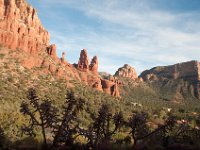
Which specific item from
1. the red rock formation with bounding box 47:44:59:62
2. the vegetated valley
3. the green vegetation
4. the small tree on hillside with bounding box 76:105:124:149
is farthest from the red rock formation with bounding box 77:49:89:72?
the small tree on hillside with bounding box 76:105:124:149

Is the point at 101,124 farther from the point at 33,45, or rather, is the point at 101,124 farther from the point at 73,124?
the point at 33,45

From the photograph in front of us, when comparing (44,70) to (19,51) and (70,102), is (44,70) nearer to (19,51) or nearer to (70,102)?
(19,51)

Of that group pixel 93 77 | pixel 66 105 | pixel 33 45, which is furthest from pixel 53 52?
pixel 66 105

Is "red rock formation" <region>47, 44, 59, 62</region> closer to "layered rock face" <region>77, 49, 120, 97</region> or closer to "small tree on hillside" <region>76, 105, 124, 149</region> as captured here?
"layered rock face" <region>77, 49, 120, 97</region>

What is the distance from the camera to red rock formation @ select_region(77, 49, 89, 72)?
14675 centimetres

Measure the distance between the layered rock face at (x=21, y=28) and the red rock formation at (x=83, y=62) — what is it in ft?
68.3

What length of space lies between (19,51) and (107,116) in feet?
319

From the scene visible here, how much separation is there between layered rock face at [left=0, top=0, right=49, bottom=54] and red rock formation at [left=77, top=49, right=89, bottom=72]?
2083 centimetres

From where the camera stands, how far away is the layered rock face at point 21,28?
10550cm

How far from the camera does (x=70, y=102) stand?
1030cm

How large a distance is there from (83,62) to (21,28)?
42.3 metres

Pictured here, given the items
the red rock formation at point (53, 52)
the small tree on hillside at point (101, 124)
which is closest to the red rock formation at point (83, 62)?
the red rock formation at point (53, 52)

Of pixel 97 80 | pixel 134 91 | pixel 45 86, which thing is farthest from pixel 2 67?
pixel 134 91

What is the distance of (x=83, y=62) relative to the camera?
151 meters
